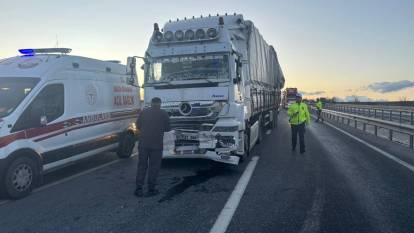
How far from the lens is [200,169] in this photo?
9711mm

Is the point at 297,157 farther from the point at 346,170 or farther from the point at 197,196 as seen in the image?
the point at 197,196

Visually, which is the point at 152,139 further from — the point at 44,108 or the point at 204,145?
the point at 44,108

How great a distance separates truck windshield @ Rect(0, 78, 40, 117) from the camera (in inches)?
292

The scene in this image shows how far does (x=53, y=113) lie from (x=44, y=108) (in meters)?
0.33

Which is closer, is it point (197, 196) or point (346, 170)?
point (197, 196)

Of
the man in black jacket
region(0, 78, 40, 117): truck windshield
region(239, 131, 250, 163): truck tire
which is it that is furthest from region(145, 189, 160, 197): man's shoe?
region(239, 131, 250, 163): truck tire

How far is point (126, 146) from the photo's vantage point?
11531 mm

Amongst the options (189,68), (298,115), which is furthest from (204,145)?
(298,115)

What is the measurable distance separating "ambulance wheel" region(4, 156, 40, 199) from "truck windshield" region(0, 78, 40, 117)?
0.91 metres

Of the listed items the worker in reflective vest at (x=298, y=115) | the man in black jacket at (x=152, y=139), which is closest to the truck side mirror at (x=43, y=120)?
the man in black jacket at (x=152, y=139)

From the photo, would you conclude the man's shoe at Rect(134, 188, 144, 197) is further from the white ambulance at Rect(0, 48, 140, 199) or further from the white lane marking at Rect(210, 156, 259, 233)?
the white ambulance at Rect(0, 48, 140, 199)

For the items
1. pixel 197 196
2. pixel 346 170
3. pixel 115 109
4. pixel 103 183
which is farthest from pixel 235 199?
pixel 115 109

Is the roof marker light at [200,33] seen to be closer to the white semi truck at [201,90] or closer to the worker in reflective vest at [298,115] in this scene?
the white semi truck at [201,90]

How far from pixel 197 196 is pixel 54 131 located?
3.34 meters
